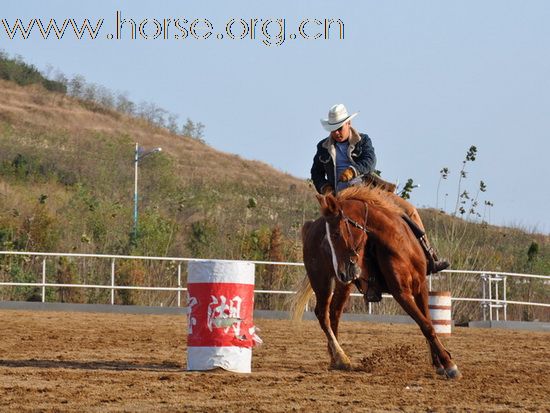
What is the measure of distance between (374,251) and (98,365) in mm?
3140

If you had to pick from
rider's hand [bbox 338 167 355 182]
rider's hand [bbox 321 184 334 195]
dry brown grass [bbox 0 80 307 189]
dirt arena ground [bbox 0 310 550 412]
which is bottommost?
dirt arena ground [bbox 0 310 550 412]

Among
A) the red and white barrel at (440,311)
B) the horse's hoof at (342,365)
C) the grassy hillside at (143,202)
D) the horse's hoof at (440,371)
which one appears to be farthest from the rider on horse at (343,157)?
the grassy hillside at (143,202)

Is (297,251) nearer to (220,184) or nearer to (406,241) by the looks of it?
(406,241)

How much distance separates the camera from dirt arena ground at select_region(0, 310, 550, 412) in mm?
9148

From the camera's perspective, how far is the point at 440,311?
20.6 meters

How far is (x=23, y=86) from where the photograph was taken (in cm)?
11088

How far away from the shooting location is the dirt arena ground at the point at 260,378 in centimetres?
915

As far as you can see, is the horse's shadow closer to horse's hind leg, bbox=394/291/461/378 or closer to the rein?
the rein

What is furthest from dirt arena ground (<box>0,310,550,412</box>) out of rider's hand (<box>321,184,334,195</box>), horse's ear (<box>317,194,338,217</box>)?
rider's hand (<box>321,184,334,195</box>)

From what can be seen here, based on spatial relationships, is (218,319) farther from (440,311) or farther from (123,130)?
(123,130)

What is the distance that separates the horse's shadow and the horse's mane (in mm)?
2443

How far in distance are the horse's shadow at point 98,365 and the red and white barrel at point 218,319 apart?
0.34 m

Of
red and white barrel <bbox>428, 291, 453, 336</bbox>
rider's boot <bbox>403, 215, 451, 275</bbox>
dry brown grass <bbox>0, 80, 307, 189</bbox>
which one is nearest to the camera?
rider's boot <bbox>403, 215, 451, 275</bbox>

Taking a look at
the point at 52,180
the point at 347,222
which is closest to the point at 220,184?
the point at 52,180
